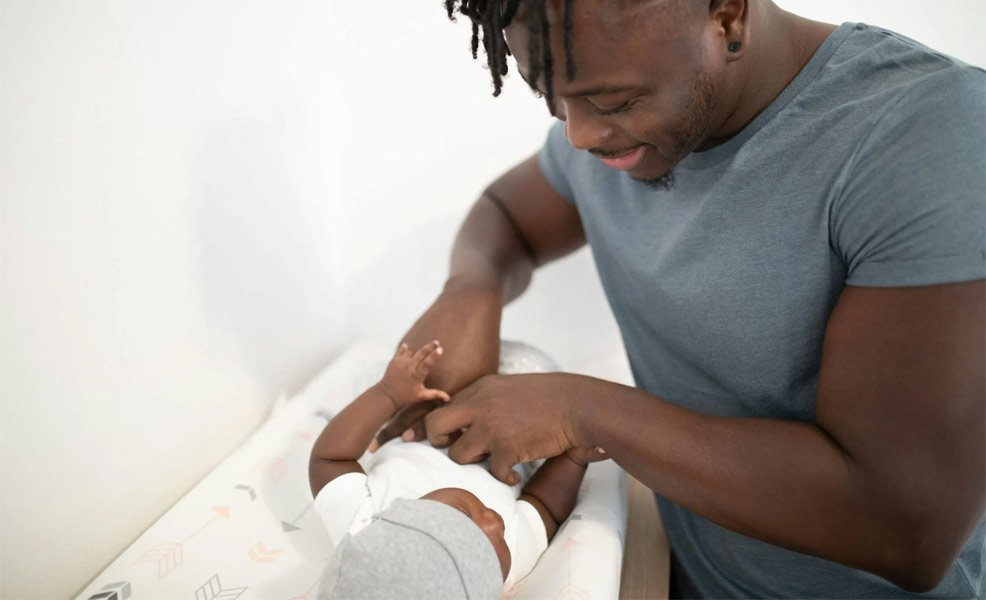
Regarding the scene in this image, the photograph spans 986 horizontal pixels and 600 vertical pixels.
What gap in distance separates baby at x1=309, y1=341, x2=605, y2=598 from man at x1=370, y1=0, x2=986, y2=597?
0.06 m

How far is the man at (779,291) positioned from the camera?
721 millimetres

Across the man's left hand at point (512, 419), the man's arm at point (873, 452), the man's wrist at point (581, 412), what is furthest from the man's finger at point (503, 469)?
the man's arm at point (873, 452)

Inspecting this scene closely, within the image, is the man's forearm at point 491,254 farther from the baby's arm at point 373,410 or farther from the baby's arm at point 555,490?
the baby's arm at point 555,490

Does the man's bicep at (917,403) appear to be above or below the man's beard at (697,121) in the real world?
below

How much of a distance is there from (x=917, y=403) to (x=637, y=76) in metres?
0.46

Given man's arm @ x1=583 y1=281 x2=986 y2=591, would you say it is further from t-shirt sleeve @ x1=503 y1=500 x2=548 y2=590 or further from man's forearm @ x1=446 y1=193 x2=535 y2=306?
man's forearm @ x1=446 y1=193 x2=535 y2=306

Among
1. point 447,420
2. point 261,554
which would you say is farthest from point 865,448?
point 261,554

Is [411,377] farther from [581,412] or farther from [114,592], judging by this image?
[114,592]

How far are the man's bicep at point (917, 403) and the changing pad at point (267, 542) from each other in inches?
16.2

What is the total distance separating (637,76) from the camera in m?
0.81

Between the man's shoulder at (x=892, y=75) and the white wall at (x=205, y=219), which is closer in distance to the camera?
the man's shoulder at (x=892, y=75)

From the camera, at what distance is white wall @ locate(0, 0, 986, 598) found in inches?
38.0

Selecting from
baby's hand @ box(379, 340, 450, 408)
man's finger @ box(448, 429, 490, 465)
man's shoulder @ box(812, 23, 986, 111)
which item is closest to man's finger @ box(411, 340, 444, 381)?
baby's hand @ box(379, 340, 450, 408)

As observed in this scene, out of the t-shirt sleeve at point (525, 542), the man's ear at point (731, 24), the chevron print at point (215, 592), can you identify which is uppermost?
the man's ear at point (731, 24)
